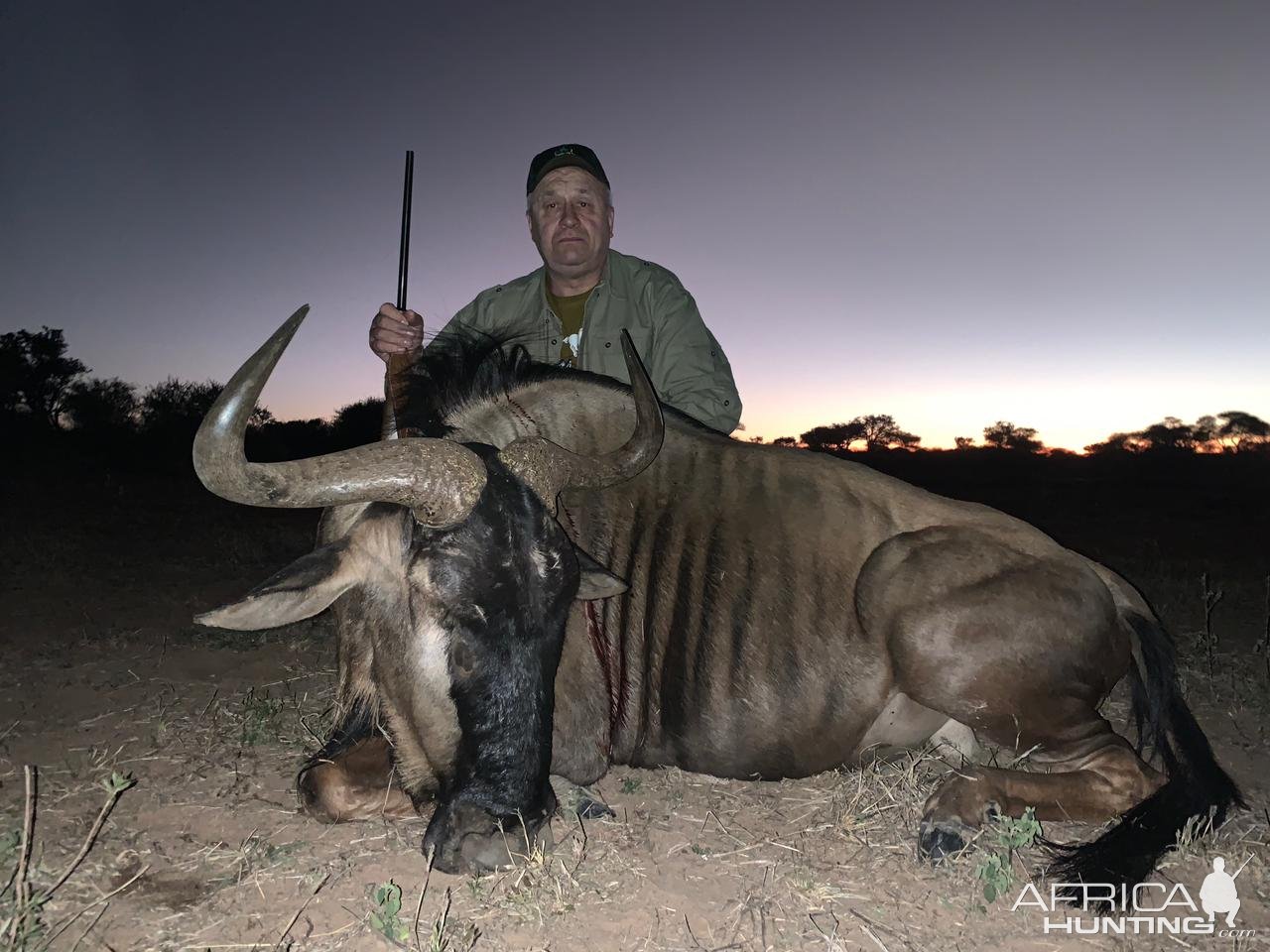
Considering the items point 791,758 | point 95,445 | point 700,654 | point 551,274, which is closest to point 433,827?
point 700,654

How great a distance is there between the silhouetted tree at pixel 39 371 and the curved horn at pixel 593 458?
76.2 ft

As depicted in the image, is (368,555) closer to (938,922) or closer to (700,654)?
(700,654)

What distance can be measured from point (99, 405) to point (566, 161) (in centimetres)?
2246

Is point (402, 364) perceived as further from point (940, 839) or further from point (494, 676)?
point (940, 839)

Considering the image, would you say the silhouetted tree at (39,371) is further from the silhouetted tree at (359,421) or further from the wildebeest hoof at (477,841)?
the wildebeest hoof at (477,841)

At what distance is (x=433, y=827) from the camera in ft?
7.38

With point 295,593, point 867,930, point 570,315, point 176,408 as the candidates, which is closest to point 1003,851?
point 867,930

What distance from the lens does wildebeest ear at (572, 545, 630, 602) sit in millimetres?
2586

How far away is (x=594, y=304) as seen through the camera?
4516 mm

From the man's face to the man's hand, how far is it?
1097mm

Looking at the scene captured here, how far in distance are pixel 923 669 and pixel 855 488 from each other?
0.72 meters

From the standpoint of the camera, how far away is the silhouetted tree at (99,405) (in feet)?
70.6

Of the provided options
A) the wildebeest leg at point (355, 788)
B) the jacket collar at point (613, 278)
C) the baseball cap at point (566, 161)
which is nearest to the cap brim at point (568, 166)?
the baseball cap at point (566, 161)

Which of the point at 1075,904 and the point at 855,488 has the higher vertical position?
the point at 855,488
